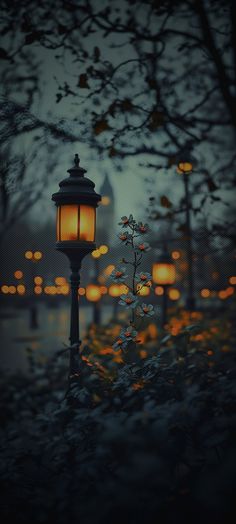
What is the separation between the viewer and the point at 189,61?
18.6 ft

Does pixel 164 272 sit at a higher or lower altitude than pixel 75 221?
lower

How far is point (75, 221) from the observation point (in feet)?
12.6

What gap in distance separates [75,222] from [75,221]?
1cm

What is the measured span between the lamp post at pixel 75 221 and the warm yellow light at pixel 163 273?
4.59 metres

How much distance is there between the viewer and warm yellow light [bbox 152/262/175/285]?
830 cm

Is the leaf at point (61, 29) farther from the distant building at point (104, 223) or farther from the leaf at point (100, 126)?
the distant building at point (104, 223)

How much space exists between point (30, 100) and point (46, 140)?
417 mm

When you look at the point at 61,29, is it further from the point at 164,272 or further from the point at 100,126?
the point at 164,272

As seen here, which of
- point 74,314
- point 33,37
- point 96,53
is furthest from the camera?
point 96,53

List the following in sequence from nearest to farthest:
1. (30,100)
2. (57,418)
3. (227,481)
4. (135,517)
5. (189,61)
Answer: (227,481) → (135,517) → (57,418) → (30,100) → (189,61)

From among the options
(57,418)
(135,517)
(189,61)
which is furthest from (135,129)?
(135,517)

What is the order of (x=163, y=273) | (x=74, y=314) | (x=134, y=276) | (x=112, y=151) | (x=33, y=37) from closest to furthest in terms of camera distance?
(x=134, y=276)
(x=33, y=37)
(x=74, y=314)
(x=112, y=151)
(x=163, y=273)

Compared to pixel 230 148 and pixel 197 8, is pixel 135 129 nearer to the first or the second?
pixel 197 8

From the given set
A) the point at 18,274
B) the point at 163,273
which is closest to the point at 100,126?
the point at 163,273
